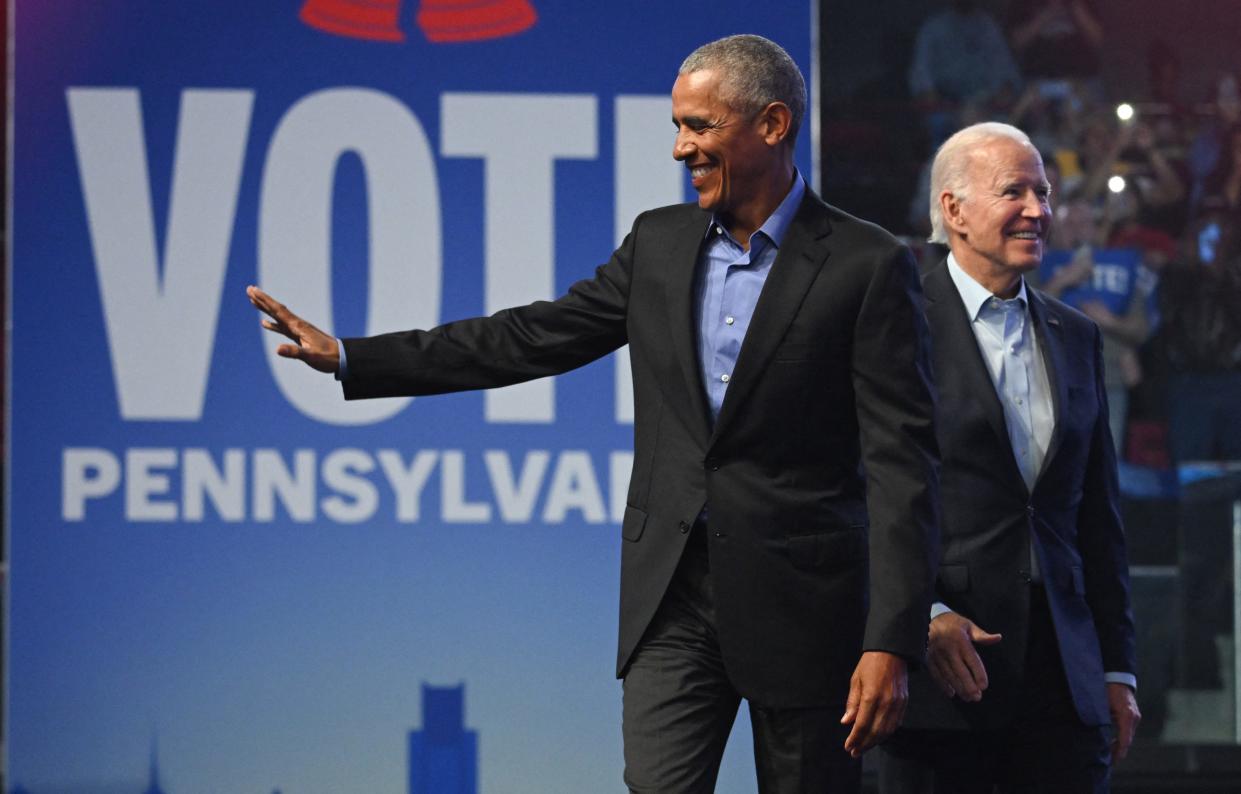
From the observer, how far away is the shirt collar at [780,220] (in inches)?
109

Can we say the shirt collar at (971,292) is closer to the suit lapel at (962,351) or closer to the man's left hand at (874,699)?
the suit lapel at (962,351)

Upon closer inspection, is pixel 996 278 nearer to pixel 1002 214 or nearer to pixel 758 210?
pixel 1002 214

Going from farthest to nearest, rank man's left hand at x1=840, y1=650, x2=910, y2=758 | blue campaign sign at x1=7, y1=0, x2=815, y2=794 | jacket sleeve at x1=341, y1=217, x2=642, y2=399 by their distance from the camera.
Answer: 1. blue campaign sign at x1=7, y1=0, x2=815, y2=794
2. jacket sleeve at x1=341, y1=217, x2=642, y2=399
3. man's left hand at x1=840, y1=650, x2=910, y2=758

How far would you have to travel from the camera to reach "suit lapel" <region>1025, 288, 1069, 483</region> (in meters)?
3.16

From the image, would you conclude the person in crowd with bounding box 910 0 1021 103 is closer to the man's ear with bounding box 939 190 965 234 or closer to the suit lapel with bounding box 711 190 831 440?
the man's ear with bounding box 939 190 965 234

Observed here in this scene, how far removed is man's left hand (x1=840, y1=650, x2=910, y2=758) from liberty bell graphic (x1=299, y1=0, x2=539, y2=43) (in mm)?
2977

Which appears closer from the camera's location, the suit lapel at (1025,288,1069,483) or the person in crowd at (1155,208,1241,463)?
the suit lapel at (1025,288,1069,483)

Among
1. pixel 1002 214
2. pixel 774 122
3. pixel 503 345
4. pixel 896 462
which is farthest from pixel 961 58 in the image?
pixel 896 462

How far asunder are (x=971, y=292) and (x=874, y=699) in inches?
40.9

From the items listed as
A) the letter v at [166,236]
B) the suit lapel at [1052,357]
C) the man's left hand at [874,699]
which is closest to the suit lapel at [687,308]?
the man's left hand at [874,699]

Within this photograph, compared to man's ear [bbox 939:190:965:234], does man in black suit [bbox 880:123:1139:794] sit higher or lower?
lower

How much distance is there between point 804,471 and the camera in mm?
2705

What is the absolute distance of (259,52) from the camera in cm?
501

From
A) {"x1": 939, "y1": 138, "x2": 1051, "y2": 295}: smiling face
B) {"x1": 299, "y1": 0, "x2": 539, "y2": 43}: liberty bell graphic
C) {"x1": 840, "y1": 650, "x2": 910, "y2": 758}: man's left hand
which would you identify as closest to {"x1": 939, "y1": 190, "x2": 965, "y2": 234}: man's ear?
{"x1": 939, "y1": 138, "x2": 1051, "y2": 295}: smiling face
